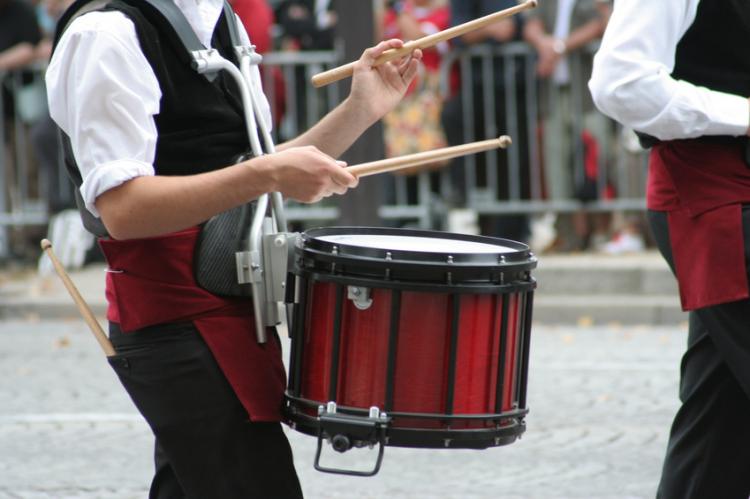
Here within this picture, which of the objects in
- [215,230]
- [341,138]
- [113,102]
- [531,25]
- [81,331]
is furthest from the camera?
[531,25]

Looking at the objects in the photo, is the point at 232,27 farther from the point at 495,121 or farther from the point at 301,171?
the point at 495,121

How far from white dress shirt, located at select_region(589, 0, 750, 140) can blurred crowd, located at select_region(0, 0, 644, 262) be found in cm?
646

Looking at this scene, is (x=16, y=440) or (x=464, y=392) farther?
(x=16, y=440)

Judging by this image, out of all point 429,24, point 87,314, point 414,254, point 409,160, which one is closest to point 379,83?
point 409,160

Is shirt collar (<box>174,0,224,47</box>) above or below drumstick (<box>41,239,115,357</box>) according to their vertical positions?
above

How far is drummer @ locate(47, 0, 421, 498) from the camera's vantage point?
2584 millimetres

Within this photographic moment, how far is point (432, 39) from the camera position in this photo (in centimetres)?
281

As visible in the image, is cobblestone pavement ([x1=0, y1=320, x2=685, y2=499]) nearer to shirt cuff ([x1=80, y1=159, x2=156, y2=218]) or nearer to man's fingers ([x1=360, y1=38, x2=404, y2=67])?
man's fingers ([x1=360, y1=38, x2=404, y2=67])

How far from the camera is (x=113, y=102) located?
8.43 ft

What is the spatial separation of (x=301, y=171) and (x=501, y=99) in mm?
7834

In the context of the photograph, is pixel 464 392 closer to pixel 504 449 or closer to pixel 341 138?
pixel 341 138

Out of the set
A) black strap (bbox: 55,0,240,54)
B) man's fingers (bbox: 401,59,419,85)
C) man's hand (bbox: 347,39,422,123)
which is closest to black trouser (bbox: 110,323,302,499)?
black strap (bbox: 55,0,240,54)

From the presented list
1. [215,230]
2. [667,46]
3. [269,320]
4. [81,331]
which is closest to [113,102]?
[215,230]

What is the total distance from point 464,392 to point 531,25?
759cm
